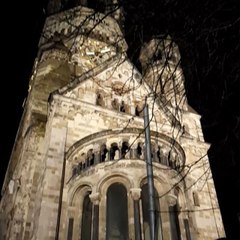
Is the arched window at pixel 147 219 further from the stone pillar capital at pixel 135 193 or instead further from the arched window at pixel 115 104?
the arched window at pixel 115 104

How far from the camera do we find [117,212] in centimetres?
1243

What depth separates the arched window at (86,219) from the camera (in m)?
12.2

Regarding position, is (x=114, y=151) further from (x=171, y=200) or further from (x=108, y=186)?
(x=171, y=200)

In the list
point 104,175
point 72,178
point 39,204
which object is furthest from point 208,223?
point 39,204

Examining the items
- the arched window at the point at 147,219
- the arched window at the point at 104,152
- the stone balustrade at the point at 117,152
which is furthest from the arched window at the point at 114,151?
the arched window at the point at 147,219

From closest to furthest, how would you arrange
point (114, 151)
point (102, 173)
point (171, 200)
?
point (171, 200) < point (102, 173) < point (114, 151)

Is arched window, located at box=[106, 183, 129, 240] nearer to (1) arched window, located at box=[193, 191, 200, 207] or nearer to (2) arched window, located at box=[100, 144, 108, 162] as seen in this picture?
(2) arched window, located at box=[100, 144, 108, 162]

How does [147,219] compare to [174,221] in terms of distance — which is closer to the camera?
[147,219]

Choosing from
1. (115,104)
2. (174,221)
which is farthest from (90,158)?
(115,104)

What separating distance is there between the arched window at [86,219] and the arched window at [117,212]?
2.49 feet

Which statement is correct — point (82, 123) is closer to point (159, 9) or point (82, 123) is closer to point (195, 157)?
point (195, 157)

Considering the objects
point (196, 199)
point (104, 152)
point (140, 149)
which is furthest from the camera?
point (196, 199)

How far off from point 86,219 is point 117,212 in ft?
3.80

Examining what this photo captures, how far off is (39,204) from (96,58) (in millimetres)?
12661
